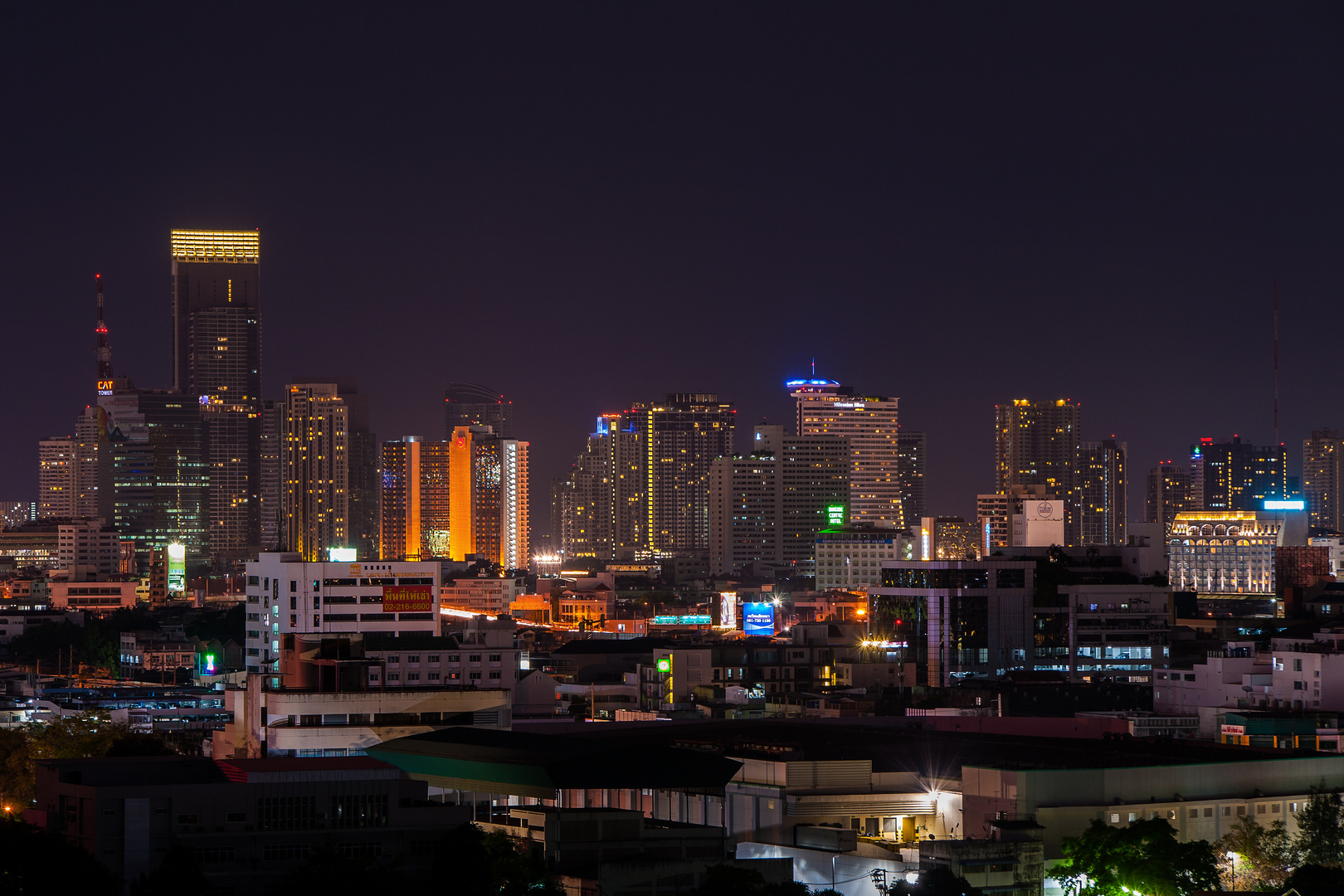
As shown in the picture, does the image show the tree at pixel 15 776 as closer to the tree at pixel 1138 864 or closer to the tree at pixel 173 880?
the tree at pixel 173 880

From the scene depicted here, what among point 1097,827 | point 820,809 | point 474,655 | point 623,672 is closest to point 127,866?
point 820,809

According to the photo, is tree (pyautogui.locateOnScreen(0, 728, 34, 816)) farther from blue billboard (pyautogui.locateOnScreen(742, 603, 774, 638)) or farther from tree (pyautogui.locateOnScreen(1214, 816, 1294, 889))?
blue billboard (pyautogui.locateOnScreen(742, 603, 774, 638))

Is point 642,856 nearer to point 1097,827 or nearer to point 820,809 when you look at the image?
point 820,809

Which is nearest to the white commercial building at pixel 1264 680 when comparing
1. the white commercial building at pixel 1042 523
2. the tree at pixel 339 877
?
the white commercial building at pixel 1042 523

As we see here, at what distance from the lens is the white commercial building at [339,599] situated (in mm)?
128500

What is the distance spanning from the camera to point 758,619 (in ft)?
634

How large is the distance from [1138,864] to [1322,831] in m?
9.21

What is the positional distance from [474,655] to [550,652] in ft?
Answer: 170

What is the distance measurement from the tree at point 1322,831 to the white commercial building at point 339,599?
70.1m

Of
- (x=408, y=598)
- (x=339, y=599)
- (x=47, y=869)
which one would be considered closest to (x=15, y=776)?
(x=47, y=869)

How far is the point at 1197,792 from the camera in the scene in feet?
223

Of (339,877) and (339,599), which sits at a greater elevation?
(339,599)

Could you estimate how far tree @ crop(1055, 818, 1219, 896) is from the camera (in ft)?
195

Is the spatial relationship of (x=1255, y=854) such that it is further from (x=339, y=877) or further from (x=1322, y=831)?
(x=339, y=877)
